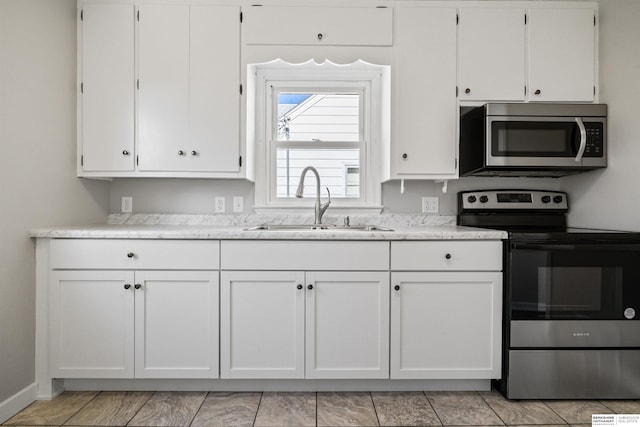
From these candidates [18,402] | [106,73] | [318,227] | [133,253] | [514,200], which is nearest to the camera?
[18,402]

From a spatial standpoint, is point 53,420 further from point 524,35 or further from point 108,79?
point 524,35

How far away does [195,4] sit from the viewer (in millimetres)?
2344

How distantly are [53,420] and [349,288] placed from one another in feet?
5.12

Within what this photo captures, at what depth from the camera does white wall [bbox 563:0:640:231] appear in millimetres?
2125

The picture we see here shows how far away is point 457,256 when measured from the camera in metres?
2.07

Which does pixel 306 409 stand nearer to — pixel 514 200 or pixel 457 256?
pixel 457 256

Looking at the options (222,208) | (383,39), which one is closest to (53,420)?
(222,208)

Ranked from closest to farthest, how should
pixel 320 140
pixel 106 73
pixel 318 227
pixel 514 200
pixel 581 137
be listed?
pixel 581 137 < pixel 106 73 < pixel 318 227 < pixel 514 200 < pixel 320 140

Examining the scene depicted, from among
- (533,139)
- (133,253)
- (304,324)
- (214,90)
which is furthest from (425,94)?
(133,253)

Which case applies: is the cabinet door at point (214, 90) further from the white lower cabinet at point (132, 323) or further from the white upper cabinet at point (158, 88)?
the white lower cabinet at point (132, 323)

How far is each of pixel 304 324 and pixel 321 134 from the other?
4.45 feet

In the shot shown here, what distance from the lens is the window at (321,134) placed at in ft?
8.86

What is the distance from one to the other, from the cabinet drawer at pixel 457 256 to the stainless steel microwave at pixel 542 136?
1.68 ft

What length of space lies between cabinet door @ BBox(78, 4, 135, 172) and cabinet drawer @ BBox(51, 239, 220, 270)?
25.4 inches
